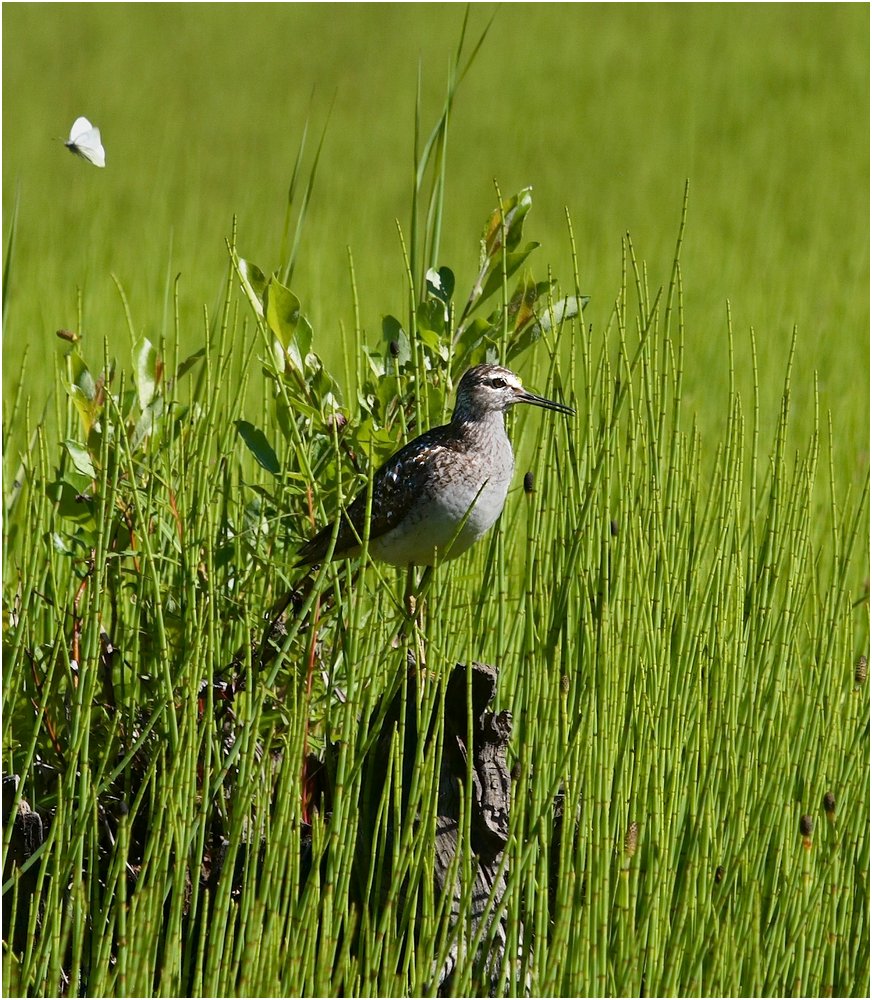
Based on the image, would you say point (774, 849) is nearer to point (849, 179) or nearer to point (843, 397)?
point (843, 397)

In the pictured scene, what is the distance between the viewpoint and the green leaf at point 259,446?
8.34 feet

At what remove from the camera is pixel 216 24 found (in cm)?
1309

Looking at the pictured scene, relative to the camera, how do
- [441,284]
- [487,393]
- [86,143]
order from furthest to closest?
[487,393], [441,284], [86,143]

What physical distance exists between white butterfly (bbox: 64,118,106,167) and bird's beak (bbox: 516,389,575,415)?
974mm

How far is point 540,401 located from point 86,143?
3.42 feet

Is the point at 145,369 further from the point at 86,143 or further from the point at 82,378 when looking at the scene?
the point at 86,143

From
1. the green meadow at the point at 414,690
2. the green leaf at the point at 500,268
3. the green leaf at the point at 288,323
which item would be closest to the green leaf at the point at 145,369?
the green meadow at the point at 414,690

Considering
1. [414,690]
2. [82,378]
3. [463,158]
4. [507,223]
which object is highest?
[463,158]

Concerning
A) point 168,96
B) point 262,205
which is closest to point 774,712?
point 262,205

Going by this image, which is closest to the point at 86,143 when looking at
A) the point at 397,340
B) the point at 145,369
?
the point at 145,369

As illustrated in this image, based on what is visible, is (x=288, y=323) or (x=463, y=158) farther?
(x=463, y=158)

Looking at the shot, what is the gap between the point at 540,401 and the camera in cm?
270

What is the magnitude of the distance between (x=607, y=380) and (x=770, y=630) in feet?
2.13

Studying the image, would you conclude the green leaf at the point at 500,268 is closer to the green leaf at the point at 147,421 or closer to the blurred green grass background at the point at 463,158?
the green leaf at the point at 147,421
